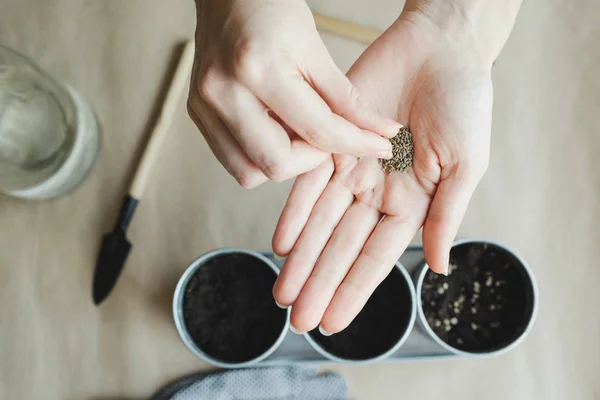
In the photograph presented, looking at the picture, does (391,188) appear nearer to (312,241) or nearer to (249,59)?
(312,241)

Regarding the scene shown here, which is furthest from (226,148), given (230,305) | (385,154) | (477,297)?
(477,297)

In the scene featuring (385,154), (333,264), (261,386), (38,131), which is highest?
(385,154)

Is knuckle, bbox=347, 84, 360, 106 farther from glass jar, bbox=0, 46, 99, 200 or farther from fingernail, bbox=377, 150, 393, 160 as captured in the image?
glass jar, bbox=0, 46, 99, 200

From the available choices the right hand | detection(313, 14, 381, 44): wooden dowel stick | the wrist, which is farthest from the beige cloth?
the right hand

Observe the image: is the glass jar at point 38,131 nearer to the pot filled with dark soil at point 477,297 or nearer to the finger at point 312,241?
the finger at point 312,241

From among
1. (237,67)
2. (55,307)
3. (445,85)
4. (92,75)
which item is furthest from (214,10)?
(55,307)

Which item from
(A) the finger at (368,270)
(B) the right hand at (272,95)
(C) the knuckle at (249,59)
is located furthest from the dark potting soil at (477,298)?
(C) the knuckle at (249,59)
